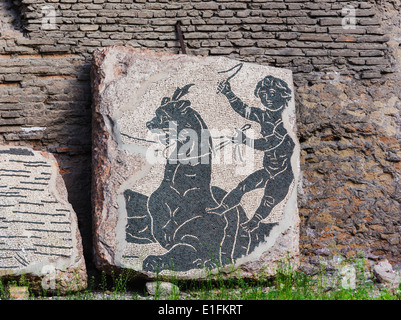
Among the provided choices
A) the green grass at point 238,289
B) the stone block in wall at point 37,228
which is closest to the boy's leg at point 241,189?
the green grass at point 238,289

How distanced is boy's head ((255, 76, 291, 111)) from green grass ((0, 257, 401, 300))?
1285 mm

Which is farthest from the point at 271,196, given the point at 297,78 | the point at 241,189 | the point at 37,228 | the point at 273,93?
the point at 37,228

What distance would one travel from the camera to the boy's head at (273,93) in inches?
159

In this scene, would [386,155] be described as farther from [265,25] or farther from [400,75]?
[265,25]

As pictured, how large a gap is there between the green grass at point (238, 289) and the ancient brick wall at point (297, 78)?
0.70 metres

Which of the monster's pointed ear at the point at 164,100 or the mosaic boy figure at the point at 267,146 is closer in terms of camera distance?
the mosaic boy figure at the point at 267,146

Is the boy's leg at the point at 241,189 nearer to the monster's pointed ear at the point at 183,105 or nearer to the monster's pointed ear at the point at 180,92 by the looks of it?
the monster's pointed ear at the point at 183,105

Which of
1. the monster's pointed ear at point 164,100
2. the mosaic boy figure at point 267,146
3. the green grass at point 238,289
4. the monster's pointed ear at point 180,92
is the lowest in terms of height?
the green grass at point 238,289

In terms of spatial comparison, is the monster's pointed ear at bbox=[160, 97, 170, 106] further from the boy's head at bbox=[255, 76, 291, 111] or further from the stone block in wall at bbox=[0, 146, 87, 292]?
the stone block in wall at bbox=[0, 146, 87, 292]

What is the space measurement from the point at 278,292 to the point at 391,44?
106 inches

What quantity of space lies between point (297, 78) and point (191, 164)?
143 cm

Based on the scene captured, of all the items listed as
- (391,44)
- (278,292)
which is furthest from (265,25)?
(278,292)

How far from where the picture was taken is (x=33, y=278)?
3393mm

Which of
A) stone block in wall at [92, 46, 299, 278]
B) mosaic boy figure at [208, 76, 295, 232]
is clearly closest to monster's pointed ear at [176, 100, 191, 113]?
stone block in wall at [92, 46, 299, 278]
